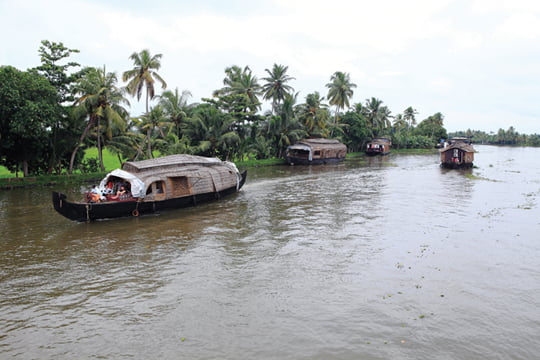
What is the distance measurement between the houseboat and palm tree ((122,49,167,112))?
38.6ft

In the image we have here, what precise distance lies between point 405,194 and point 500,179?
38.2 feet

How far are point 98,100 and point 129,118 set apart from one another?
13.8 feet

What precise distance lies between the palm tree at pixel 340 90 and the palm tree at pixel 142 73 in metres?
28.2

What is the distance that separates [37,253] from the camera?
33.3ft

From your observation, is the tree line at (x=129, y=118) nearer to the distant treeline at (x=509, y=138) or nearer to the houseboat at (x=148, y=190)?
the houseboat at (x=148, y=190)

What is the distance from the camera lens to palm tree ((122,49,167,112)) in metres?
26.2

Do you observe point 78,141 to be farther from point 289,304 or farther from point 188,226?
point 289,304

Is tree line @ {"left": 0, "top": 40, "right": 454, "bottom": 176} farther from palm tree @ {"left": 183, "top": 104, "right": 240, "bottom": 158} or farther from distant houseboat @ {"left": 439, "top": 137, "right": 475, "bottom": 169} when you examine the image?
distant houseboat @ {"left": 439, "top": 137, "right": 475, "bottom": 169}

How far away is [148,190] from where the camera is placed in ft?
48.6

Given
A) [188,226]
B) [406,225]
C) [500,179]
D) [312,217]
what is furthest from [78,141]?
[500,179]

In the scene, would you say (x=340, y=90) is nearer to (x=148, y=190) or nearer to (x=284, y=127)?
(x=284, y=127)

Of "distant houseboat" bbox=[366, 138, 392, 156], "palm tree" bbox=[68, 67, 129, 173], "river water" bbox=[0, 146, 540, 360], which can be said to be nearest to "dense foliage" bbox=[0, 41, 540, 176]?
"palm tree" bbox=[68, 67, 129, 173]

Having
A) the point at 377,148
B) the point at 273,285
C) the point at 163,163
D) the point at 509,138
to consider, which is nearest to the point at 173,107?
the point at 163,163

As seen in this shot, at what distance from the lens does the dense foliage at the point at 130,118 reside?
18703 millimetres
